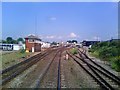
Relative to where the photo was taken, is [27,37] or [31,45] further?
[27,37]

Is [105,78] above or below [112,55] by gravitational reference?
below

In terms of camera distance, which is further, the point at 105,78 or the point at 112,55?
the point at 112,55

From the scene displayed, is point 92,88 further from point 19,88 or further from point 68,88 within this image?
point 19,88

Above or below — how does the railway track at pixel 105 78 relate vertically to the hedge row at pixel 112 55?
below

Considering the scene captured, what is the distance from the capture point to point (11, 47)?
72.7m

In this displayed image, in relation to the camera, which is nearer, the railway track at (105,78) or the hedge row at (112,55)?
the railway track at (105,78)

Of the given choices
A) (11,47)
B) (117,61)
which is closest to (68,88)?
(117,61)

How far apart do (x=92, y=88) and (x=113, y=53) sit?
74.4ft

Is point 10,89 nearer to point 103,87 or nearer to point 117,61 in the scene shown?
point 103,87

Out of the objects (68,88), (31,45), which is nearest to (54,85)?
(68,88)

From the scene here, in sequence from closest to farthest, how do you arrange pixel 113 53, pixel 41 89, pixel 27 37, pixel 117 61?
1. pixel 41 89
2. pixel 117 61
3. pixel 113 53
4. pixel 27 37

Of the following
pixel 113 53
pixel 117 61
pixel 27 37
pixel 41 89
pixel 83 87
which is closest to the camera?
pixel 41 89

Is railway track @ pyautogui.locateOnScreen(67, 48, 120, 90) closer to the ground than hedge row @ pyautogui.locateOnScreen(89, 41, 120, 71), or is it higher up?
closer to the ground

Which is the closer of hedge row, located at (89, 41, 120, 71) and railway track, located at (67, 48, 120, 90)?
railway track, located at (67, 48, 120, 90)
